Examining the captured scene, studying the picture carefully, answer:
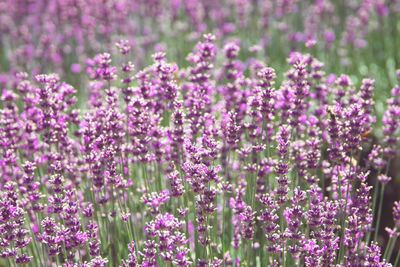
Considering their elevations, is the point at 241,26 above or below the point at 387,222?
above

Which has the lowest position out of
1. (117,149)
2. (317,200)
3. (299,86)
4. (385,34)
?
(317,200)

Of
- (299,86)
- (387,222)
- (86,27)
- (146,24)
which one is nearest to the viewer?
(299,86)

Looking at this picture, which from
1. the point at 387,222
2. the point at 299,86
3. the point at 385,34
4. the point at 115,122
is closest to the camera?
the point at 115,122

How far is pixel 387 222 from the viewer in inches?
251

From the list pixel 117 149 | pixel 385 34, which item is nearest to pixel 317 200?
pixel 117 149

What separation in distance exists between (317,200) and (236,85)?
1435mm

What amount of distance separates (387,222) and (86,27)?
4800 mm

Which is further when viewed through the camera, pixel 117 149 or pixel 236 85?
pixel 236 85

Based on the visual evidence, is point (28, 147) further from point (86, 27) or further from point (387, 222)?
point (86, 27)

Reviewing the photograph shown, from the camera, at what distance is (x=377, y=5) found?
353 inches

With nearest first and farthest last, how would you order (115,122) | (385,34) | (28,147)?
(115,122) < (28,147) < (385,34)

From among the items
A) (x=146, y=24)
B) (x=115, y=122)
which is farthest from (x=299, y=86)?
(x=146, y=24)

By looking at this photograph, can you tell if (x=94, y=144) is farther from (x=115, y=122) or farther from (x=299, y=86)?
(x=299, y=86)

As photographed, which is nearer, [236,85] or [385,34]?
[236,85]
